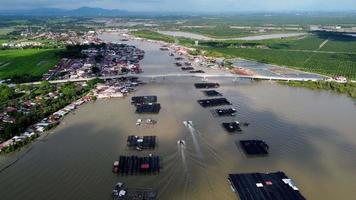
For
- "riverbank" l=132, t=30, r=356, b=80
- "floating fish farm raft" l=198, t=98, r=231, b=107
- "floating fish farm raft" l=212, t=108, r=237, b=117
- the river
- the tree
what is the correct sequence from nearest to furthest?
the river, "floating fish farm raft" l=212, t=108, r=237, b=117, "floating fish farm raft" l=198, t=98, r=231, b=107, the tree, "riverbank" l=132, t=30, r=356, b=80

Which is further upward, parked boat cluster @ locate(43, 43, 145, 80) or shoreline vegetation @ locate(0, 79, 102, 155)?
parked boat cluster @ locate(43, 43, 145, 80)

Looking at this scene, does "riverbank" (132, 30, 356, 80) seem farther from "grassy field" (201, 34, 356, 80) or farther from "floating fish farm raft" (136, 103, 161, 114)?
"floating fish farm raft" (136, 103, 161, 114)

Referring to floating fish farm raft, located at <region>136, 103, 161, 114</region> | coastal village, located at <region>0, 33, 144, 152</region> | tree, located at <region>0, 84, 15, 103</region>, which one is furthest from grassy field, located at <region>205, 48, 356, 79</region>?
tree, located at <region>0, 84, 15, 103</region>

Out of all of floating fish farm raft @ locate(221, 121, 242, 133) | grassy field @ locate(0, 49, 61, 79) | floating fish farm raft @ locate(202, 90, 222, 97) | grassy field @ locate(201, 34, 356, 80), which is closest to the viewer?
floating fish farm raft @ locate(221, 121, 242, 133)

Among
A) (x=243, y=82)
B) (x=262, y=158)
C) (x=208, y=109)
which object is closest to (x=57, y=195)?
(x=262, y=158)

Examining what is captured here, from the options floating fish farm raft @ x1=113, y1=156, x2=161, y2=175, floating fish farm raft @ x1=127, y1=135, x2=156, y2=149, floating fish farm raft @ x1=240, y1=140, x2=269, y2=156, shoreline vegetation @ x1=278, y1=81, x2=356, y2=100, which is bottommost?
floating fish farm raft @ x1=113, y1=156, x2=161, y2=175

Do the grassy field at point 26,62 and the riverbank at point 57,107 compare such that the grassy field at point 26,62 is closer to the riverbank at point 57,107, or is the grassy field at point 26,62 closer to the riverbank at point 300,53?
the riverbank at point 57,107

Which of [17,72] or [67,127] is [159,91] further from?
[17,72]

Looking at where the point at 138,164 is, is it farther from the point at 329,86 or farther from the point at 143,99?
the point at 329,86
